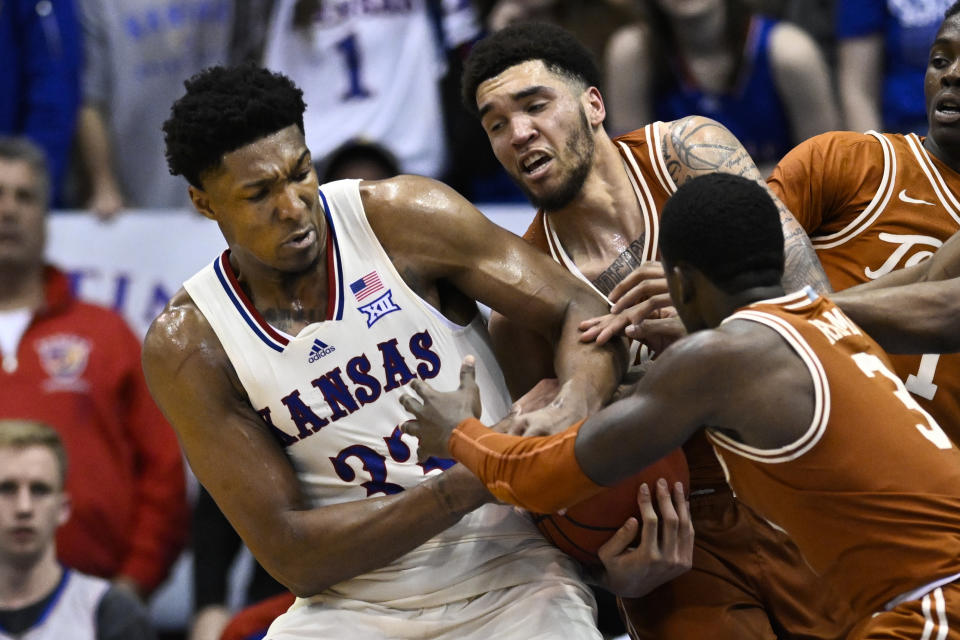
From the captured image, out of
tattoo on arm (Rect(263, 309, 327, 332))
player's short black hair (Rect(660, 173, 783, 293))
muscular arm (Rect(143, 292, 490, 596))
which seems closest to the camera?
player's short black hair (Rect(660, 173, 783, 293))

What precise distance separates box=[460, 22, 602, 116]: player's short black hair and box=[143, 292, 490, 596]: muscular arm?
1205 mm

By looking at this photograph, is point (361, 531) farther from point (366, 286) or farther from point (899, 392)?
point (899, 392)

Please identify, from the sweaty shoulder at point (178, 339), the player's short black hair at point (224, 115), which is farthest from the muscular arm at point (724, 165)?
the sweaty shoulder at point (178, 339)

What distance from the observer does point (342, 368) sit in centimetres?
393

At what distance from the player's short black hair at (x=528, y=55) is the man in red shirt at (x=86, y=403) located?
256cm

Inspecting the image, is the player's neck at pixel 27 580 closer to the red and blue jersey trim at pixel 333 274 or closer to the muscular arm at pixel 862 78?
the red and blue jersey trim at pixel 333 274

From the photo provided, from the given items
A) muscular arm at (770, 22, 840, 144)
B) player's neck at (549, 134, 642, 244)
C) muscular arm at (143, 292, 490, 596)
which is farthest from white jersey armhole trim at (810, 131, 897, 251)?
muscular arm at (770, 22, 840, 144)

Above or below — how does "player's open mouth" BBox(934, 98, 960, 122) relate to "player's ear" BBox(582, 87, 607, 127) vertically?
below

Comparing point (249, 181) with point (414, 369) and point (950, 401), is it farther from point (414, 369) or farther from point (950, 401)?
point (950, 401)

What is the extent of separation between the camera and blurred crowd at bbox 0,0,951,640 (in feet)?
20.0

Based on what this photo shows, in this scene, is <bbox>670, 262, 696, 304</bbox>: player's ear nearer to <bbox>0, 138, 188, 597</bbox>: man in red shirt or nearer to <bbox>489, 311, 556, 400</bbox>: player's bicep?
<bbox>489, 311, 556, 400</bbox>: player's bicep

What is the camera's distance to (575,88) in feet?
14.3

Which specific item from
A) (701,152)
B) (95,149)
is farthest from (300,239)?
(95,149)

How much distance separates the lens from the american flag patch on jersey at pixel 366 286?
3973 millimetres
